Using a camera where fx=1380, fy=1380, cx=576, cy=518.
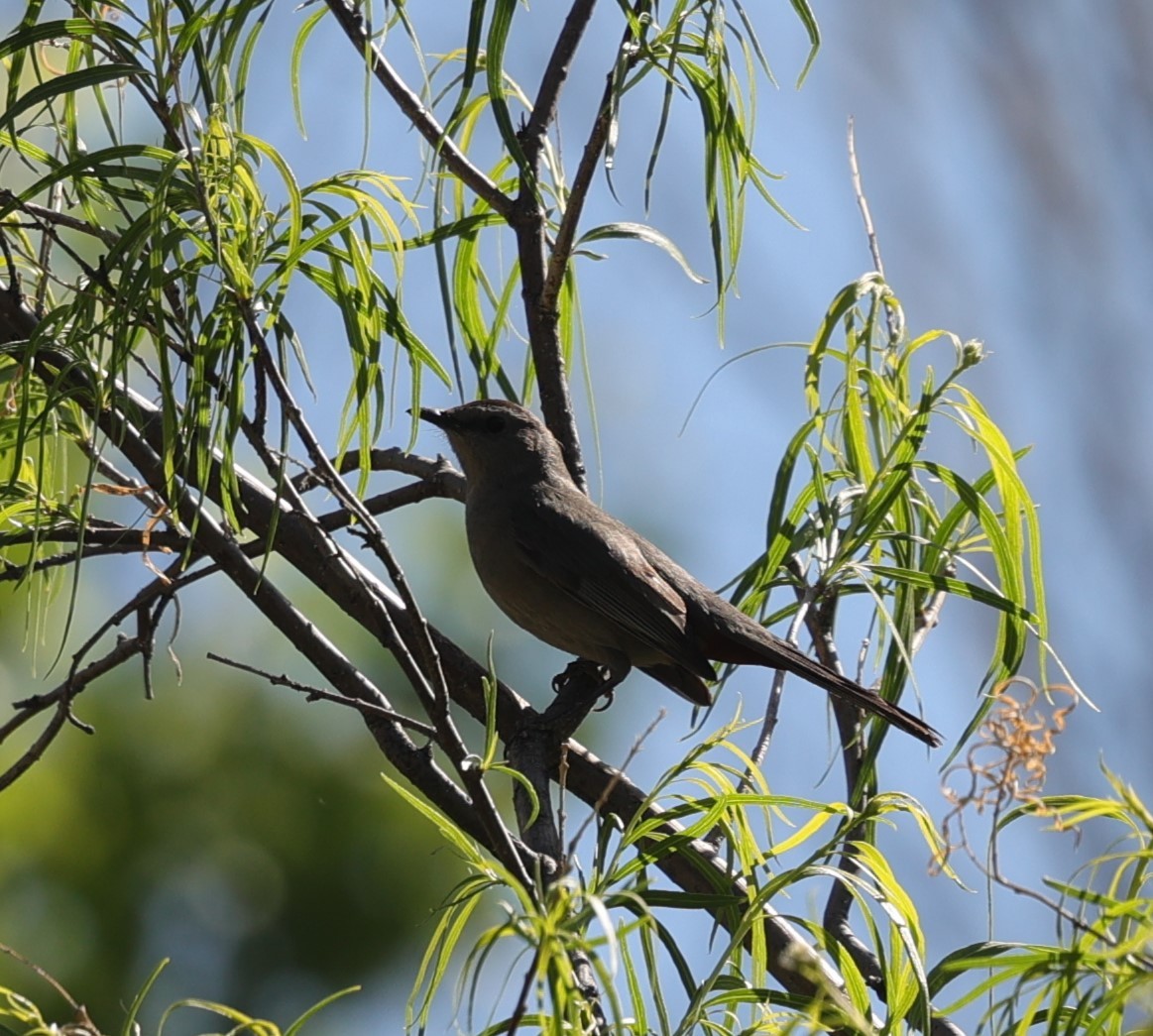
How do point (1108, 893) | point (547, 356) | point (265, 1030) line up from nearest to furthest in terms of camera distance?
point (1108, 893) < point (265, 1030) < point (547, 356)

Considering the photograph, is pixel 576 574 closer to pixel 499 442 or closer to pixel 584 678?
pixel 584 678

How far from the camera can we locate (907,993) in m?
1.98

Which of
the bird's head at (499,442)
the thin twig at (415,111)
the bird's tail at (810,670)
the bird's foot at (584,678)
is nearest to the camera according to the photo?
the thin twig at (415,111)

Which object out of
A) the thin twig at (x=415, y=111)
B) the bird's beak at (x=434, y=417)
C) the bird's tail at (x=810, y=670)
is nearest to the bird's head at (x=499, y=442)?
the bird's beak at (x=434, y=417)

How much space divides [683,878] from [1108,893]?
126cm

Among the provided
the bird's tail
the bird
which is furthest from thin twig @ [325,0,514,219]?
the bird's tail

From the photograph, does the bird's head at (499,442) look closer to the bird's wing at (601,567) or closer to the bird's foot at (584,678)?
the bird's wing at (601,567)

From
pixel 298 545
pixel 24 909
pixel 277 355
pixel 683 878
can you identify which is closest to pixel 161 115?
pixel 277 355

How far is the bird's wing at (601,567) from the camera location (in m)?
4.03

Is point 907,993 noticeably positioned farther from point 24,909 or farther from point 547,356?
point 24,909

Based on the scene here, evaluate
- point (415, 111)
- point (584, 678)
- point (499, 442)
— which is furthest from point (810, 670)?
point (415, 111)

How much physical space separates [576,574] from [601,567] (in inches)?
3.1

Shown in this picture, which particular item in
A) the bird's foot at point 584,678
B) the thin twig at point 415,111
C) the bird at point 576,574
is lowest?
the bird's foot at point 584,678

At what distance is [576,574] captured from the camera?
13.8 feet
